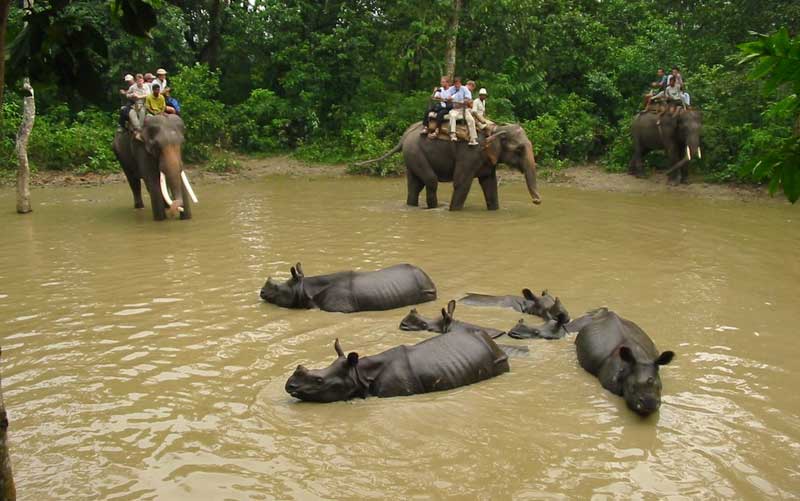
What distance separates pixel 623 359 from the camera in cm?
656

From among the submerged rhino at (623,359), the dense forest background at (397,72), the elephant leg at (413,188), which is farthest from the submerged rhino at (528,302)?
the dense forest background at (397,72)

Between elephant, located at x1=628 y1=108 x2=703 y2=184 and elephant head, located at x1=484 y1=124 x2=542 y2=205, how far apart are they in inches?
228

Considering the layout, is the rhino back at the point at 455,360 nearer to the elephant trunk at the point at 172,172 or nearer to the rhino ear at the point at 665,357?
the rhino ear at the point at 665,357

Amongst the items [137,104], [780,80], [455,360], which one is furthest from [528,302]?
[137,104]

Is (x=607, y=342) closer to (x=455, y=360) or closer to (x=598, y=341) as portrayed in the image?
(x=598, y=341)

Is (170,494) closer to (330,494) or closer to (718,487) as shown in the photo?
(330,494)

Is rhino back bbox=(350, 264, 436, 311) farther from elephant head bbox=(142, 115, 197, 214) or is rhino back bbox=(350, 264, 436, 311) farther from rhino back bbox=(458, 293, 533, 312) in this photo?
elephant head bbox=(142, 115, 197, 214)

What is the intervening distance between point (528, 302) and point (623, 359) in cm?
270

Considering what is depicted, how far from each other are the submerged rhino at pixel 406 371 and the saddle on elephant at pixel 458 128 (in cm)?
997

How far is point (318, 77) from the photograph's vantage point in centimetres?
2691

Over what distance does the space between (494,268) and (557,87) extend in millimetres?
17447

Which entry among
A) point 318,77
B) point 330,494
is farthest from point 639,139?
point 330,494

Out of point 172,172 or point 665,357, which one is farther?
point 172,172

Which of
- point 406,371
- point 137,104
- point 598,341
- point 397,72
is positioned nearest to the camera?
point 406,371
